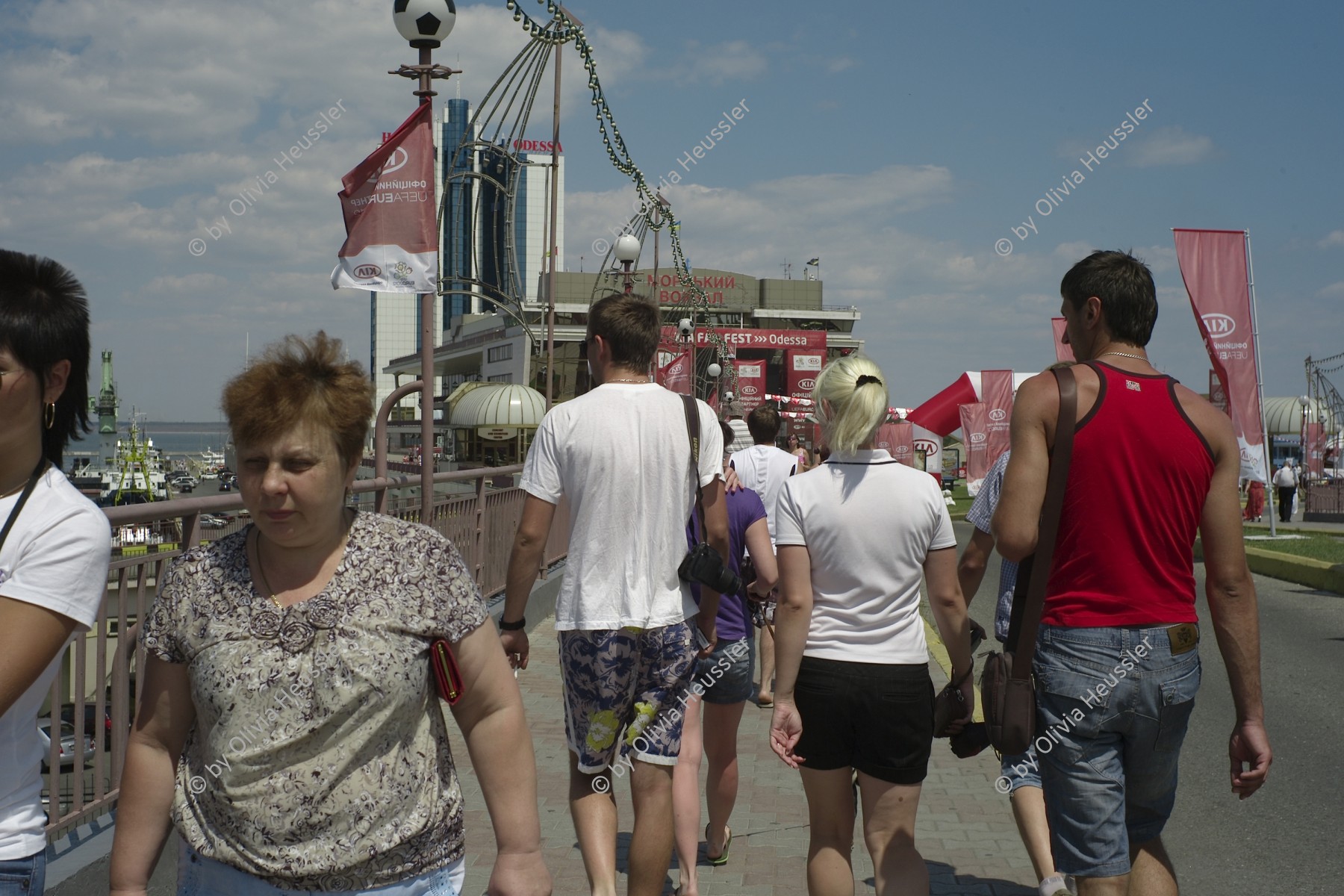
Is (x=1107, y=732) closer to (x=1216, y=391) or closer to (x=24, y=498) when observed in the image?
(x=24, y=498)

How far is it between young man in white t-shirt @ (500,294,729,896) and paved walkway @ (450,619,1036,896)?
0.69m

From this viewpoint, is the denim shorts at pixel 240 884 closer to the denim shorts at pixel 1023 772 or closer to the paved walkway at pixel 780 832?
the paved walkway at pixel 780 832

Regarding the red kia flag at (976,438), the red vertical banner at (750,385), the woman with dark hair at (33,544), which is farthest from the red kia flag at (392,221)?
the red vertical banner at (750,385)

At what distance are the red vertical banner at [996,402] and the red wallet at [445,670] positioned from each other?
1867cm

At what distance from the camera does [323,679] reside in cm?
216

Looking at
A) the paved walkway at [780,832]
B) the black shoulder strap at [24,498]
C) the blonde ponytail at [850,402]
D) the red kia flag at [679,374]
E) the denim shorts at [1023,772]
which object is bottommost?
the paved walkway at [780,832]

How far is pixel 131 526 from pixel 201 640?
206 cm

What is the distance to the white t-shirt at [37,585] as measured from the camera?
2094mm

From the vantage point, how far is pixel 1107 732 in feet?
9.98

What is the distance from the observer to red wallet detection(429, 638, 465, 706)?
7.47 ft

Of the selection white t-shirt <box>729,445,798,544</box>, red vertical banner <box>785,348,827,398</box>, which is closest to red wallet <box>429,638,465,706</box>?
white t-shirt <box>729,445,798,544</box>

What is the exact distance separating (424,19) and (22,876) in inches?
226

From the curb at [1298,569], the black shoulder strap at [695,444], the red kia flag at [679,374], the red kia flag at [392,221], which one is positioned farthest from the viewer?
the red kia flag at [679,374]

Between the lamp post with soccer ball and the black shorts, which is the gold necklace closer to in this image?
the black shorts
